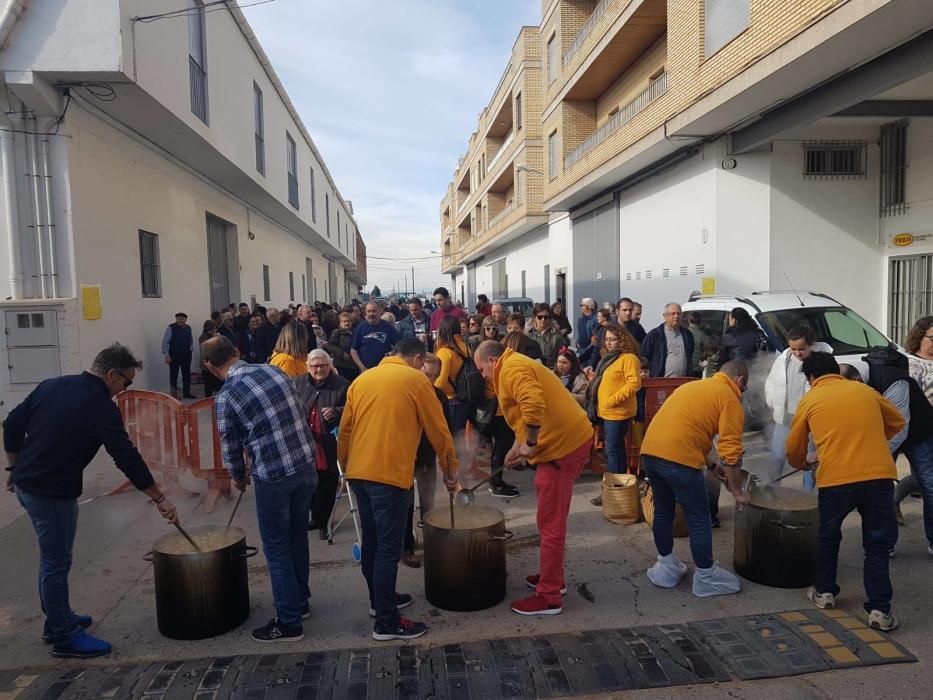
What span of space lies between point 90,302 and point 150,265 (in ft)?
9.93

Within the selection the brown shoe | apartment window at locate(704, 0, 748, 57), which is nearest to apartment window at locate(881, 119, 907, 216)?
apartment window at locate(704, 0, 748, 57)

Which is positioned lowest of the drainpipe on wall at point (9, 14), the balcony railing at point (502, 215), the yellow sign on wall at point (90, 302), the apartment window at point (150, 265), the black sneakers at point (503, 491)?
the black sneakers at point (503, 491)

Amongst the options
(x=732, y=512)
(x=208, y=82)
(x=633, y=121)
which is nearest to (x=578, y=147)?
(x=633, y=121)

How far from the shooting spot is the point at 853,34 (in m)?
8.57

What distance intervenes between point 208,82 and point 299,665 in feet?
40.8

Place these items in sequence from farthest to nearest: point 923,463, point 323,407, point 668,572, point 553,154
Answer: point 553,154 → point 323,407 → point 923,463 → point 668,572

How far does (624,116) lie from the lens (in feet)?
55.3

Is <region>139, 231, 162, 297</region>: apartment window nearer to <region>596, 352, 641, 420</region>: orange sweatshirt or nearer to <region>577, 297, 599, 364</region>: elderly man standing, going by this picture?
<region>577, 297, 599, 364</region>: elderly man standing

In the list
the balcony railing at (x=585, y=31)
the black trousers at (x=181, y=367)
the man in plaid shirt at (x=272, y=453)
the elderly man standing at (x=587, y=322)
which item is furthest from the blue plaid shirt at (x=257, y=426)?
the balcony railing at (x=585, y=31)

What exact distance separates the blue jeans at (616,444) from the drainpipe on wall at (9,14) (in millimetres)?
8651

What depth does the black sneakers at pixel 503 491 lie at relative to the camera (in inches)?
274

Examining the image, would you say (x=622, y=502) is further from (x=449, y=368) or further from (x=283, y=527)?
(x=283, y=527)

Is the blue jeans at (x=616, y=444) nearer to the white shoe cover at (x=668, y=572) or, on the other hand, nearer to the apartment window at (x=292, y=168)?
the white shoe cover at (x=668, y=572)

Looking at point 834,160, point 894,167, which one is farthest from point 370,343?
point 894,167
